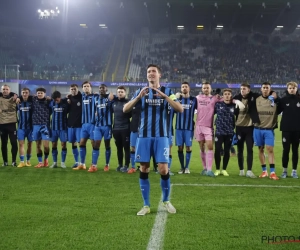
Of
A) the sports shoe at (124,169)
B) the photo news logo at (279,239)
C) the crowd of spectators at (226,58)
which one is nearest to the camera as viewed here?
the photo news logo at (279,239)

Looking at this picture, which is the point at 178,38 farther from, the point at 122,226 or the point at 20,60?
the point at 122,226

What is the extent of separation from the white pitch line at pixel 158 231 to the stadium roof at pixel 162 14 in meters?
34.5

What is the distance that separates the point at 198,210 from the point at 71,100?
5.45 m

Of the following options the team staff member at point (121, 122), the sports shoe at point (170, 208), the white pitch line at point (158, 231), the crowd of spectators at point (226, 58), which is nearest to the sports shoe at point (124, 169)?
the team staff member at point (121, 122)

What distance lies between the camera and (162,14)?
4266 cm

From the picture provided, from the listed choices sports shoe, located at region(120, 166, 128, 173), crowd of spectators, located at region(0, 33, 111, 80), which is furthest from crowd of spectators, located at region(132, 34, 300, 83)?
sports shoe, located at region(120, 166, 128, 173)

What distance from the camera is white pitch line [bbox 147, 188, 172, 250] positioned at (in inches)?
159

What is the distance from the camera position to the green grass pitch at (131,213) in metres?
4.20

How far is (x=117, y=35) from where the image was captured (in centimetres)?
5016

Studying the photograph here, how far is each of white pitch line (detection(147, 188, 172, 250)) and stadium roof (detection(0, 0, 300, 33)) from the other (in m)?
34.5

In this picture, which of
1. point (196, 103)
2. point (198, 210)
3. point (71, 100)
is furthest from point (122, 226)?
point (71, 100)

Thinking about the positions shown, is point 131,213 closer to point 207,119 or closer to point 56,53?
point 207,119

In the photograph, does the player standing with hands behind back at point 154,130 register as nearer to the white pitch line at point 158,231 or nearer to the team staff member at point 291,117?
the white pitch line at point 158,231

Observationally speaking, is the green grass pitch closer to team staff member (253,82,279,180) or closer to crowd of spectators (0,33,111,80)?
team staff member (253,82,279,180)
